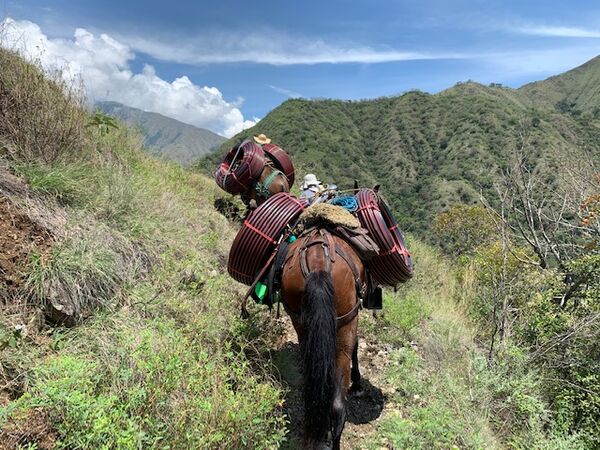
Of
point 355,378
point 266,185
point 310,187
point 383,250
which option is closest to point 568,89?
point 266,185

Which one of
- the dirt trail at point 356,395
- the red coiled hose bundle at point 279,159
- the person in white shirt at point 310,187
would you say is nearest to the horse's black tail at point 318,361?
the dirt trail at point 356,395

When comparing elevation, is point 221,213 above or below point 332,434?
above

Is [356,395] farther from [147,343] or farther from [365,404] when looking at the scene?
[147,343]

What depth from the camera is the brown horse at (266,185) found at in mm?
6129

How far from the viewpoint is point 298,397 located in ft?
11.9

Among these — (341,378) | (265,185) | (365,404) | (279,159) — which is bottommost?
(365,404)

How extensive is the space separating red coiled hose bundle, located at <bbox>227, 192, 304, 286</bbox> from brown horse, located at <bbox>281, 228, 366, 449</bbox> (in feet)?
0.91

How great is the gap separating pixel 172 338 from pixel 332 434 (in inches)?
55.2

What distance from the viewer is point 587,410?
4.12 meters

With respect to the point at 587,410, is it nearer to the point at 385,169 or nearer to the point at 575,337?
the point at 575,337

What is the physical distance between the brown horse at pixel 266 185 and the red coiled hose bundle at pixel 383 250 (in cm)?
252

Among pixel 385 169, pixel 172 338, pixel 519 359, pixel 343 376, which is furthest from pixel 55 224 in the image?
pixel 385 169

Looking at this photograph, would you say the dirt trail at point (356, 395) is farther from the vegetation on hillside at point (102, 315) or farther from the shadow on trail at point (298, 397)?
the vegetation on hillside at point (102, 315)

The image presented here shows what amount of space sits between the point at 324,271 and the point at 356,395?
1.89 m
